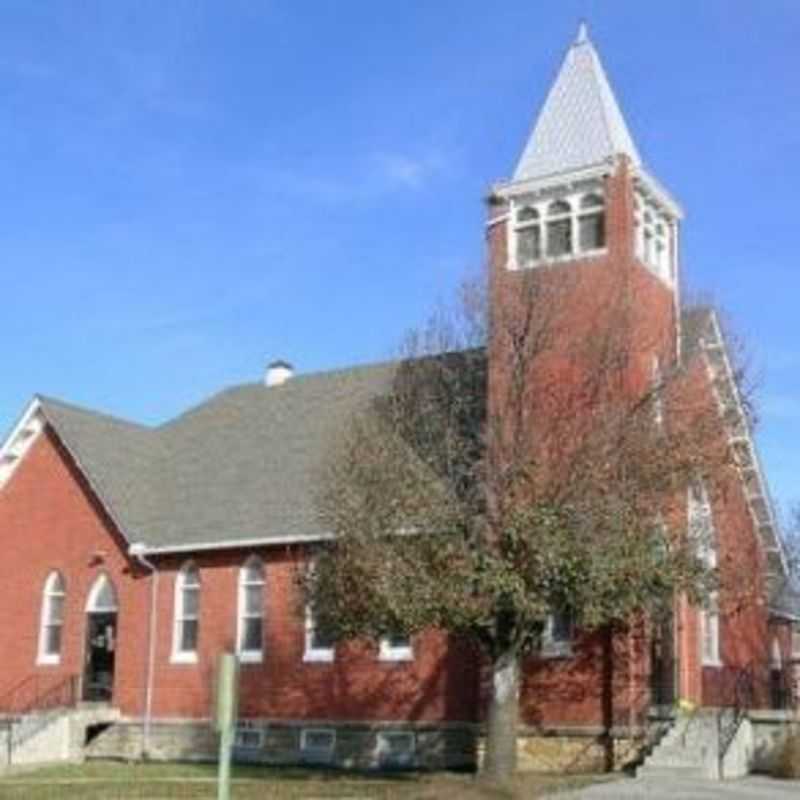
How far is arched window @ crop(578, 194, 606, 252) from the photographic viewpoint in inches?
1347

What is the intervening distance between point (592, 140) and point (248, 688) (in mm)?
16374

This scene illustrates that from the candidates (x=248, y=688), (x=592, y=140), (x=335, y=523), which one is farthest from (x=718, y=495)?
(x=248, y=688)

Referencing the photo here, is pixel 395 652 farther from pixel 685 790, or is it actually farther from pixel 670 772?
pixel 685 790

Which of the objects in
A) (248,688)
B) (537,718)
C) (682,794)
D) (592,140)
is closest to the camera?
(682,794)

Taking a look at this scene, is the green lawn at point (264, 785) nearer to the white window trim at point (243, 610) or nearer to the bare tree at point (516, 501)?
the bare tree at point (516, 501)

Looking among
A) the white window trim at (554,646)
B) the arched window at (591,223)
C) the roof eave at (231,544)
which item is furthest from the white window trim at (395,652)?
the arched window at (591,223)

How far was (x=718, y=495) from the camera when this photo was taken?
97.4 feet

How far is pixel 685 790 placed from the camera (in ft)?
87.8

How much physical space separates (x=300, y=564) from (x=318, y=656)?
11.0 feet

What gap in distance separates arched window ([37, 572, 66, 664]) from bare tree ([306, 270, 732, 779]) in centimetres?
1580

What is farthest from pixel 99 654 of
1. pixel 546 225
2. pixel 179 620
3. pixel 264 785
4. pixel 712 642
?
pixel 546 225

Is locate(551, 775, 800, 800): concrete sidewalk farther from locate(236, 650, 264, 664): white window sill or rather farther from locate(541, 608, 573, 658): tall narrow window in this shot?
locate(236, 650, 264, 664): white window sill

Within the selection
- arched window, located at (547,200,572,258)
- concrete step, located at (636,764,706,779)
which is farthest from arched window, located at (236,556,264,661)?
concrete step, located at (636,764,706,779)

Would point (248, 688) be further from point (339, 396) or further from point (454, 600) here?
point (454, 600)
